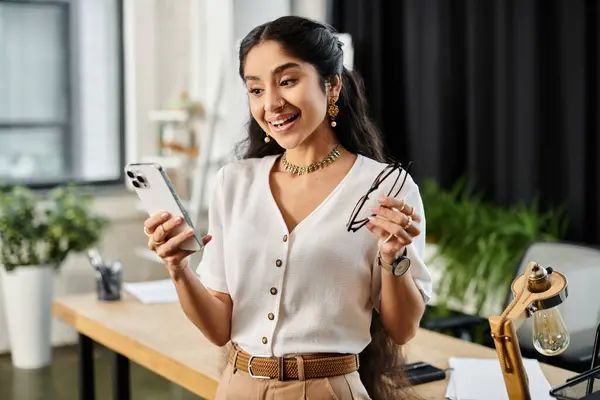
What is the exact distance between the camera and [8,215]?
4938 millimetres

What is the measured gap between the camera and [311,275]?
5.77 ft

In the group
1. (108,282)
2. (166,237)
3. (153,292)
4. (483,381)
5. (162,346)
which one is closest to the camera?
(166,237)

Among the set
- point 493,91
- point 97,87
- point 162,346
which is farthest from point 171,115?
point 162,346

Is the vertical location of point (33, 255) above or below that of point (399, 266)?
below

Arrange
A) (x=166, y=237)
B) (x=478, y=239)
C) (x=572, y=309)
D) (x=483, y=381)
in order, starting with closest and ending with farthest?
(x=166, y=237), (x=483, y=381), (x=572, y=309), (x=478, y=239)

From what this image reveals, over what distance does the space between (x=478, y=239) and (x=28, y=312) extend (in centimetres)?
240

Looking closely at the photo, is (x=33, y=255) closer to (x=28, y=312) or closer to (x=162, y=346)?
(x=28, y=312)

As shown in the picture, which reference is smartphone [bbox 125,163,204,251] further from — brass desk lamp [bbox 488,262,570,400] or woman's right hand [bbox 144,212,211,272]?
brass desk lamp [bbox 488,262,570,400]

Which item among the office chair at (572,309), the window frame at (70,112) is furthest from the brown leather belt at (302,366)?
→ the window frame at (70,112)

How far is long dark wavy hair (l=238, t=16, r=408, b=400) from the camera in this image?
5.79ft

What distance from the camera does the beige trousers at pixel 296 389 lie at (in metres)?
1.74

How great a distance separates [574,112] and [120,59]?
110 inches

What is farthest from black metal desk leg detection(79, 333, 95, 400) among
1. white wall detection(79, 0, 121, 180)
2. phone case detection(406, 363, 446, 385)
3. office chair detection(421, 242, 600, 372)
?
white wall detection(79, 0, 121, 180)

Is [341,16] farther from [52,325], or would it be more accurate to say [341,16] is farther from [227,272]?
[227,272]
